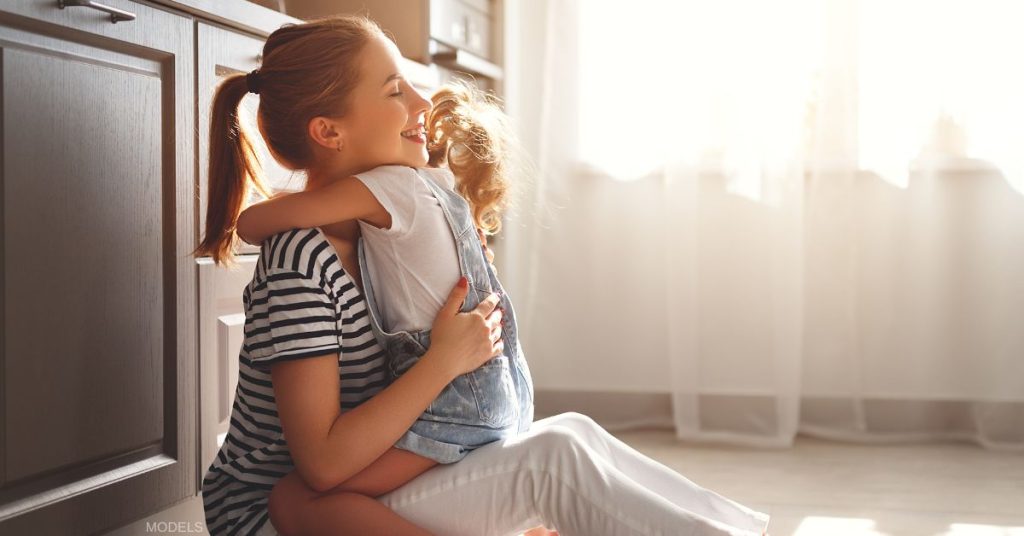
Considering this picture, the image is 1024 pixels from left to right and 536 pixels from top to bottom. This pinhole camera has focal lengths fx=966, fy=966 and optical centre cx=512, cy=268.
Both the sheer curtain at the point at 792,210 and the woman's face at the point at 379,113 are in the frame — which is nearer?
the woman's face at the point at 379,113

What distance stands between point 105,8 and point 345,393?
0.51m

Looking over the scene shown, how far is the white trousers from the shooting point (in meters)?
1.00

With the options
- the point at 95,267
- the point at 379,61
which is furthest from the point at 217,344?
the point at 379,61

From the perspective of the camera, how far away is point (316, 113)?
44.4 inches

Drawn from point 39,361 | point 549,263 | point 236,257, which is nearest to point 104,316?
point 39,361

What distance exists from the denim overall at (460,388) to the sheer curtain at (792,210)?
1.36 metres

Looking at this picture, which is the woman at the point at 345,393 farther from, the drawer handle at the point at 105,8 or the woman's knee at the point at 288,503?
the drawer handle at the point at 105,8

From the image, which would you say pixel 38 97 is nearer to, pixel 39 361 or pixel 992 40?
pixel 39 361

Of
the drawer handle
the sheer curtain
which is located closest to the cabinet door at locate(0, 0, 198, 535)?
the drawer handle

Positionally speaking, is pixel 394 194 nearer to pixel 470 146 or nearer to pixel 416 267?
pixel 416 267

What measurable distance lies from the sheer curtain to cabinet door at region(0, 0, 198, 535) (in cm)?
141

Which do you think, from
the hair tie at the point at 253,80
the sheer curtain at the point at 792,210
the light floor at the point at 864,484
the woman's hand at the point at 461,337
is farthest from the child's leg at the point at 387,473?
the sheer curtain at the point at 792,210

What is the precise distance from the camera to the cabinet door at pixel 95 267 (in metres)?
1.03

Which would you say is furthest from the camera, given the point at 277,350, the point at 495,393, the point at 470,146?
the point at 470,146
